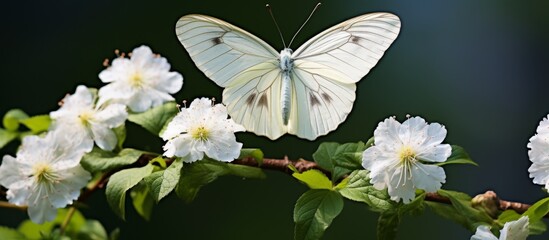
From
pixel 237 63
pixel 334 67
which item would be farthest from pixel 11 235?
pixel 334 67

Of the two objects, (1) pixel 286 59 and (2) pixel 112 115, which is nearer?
(1) pixel 286 59

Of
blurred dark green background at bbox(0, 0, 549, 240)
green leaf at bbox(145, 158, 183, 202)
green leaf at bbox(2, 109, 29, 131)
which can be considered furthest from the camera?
blurred dark green background at bbox(0, 0, 549, 240)

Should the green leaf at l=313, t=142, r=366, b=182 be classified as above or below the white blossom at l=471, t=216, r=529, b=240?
above

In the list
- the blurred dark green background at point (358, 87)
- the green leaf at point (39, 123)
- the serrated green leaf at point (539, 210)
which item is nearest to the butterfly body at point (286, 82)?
the serrated green leaf at point (539, 210)

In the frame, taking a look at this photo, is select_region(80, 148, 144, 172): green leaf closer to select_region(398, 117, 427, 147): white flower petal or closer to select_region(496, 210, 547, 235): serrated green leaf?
select_region(398, 117, 427, 147): white flower petal

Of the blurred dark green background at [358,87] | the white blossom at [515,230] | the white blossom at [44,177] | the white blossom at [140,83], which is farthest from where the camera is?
the blurred dark green background at [358,87]

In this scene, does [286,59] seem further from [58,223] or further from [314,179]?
[58,223]

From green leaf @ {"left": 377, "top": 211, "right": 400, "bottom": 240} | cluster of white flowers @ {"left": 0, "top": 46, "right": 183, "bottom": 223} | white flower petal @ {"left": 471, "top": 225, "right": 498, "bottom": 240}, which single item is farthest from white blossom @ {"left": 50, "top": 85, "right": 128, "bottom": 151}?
white flower petal @ {"left": 471, "top": 225, "right": 498, "bottom": 240}

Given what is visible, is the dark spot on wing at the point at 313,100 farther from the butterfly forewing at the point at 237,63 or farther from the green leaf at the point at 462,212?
the green leaf at the point at 462,212
